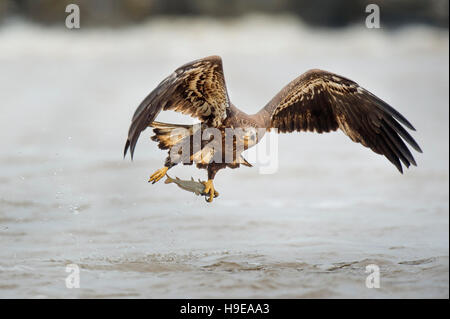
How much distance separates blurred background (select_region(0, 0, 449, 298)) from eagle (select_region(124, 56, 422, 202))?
1035mm

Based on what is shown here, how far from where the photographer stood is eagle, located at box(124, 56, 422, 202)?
805 centimetres

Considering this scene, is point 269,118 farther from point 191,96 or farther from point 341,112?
point 191,96

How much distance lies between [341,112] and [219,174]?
3.95m

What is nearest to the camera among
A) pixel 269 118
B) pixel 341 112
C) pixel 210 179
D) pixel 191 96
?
pixel 191 96

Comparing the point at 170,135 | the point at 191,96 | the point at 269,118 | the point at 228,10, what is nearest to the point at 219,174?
the point at 269,118

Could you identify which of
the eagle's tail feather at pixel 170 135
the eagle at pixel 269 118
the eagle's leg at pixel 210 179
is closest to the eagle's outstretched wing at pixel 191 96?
the eagle at pixel 269 118

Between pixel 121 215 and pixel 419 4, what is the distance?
1381cm

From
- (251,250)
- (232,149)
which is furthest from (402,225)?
(232,149)

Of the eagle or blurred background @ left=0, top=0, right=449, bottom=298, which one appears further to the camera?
blurred background @ left=0, top=0, right=449, bottom=298

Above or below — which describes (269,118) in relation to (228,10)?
below

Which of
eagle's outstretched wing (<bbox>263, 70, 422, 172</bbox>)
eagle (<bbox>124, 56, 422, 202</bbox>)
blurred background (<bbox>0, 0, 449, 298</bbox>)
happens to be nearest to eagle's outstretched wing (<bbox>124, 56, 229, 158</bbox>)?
eagle (<bbox>124, 56, 422, 202</bbox>)

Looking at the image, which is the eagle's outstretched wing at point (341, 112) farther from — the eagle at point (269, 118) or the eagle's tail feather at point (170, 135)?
the eagle's tail feather at point (170, 135)

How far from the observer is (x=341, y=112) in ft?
29.3

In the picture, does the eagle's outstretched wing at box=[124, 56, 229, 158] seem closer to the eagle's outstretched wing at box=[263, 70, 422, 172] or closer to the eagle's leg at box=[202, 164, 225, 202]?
the eagle's leg at box=[202, 164, 225, 202]
